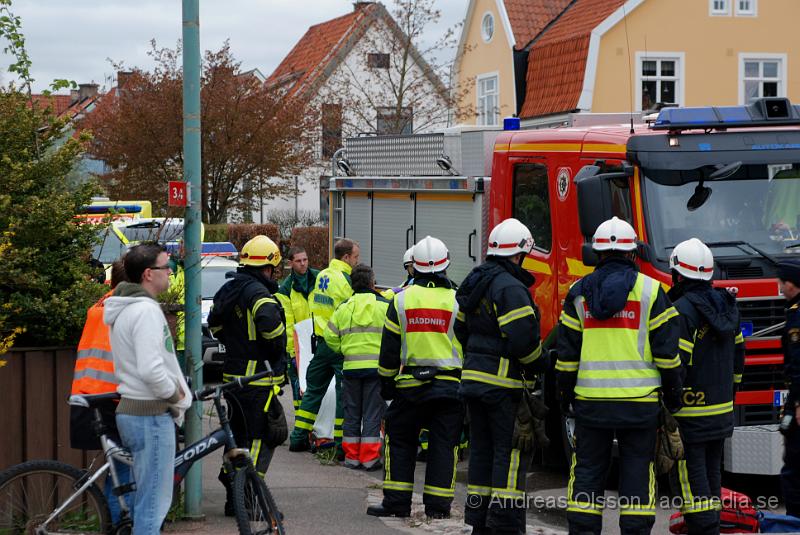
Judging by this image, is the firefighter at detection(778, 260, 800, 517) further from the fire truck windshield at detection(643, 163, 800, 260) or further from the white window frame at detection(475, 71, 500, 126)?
the white window frame at detection(475, 71, 500, 126)

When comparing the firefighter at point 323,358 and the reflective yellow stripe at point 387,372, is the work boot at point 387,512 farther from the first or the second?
the firefighter at point 323,358

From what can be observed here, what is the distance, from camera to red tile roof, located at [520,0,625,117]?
94.6ft

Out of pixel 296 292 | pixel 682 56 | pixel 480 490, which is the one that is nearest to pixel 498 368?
pixel 480 490

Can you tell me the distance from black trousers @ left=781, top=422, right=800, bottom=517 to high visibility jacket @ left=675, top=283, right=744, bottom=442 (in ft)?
1.36

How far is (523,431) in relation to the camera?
23.3ft

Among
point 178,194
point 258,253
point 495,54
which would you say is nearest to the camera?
point 178,194

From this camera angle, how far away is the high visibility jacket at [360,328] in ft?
31.7

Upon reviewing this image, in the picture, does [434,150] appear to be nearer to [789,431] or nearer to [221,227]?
[789,431]

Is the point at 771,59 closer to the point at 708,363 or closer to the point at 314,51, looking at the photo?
the point at 314,51

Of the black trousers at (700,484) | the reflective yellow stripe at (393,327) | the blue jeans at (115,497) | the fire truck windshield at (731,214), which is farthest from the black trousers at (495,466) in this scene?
the blue jeans at (115,497)

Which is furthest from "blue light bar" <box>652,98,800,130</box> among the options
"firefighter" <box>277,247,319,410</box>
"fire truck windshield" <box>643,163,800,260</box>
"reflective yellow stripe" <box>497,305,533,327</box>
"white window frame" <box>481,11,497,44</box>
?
"white window frame" <box>481,11,497,44</box>

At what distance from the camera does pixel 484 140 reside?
11281mm

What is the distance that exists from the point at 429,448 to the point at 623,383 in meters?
1.80

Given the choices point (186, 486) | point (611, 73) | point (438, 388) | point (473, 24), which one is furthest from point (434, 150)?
point (473, 24)
